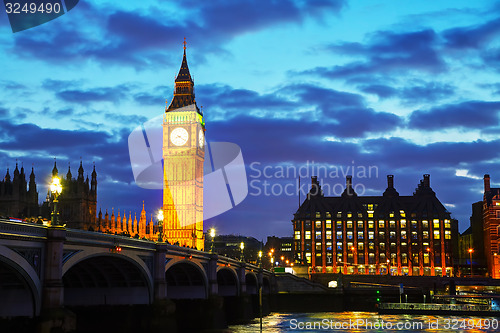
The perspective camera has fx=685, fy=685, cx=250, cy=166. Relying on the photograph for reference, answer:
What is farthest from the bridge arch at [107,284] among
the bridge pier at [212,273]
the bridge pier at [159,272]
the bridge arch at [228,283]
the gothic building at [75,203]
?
the gothic building at [75,203]

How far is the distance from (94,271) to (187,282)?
23.1 meters

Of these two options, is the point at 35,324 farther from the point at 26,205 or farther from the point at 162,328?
the point at 26,205

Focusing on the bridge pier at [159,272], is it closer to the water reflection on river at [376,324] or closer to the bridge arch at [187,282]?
the bridge arch at [187,282]

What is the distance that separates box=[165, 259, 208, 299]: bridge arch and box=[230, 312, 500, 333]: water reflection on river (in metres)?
6.59

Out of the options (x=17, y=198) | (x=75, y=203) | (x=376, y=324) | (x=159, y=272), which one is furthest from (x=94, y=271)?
(x=75, y=203)

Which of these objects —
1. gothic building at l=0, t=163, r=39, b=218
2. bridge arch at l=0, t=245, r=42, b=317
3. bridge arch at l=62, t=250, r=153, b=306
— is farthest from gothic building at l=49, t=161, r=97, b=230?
bridge arch at l=0, t=245, r=42, b=317

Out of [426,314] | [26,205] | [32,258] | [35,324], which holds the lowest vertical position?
[426,314]

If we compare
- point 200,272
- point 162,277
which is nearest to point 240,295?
point 200,272

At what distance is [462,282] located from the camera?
154375mm

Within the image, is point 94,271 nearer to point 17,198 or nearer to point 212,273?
point 212,273

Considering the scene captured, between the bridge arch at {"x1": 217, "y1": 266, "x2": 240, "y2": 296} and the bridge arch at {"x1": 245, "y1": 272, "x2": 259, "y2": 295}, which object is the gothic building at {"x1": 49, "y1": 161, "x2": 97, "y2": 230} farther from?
the bridge arch at {"x1": 217, "y1": 266, "x2": 240, "y2": 296}

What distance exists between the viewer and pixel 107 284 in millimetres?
61188

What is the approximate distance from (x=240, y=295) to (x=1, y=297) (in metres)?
58.7

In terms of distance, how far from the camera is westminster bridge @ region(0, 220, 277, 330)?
39.7 metres
